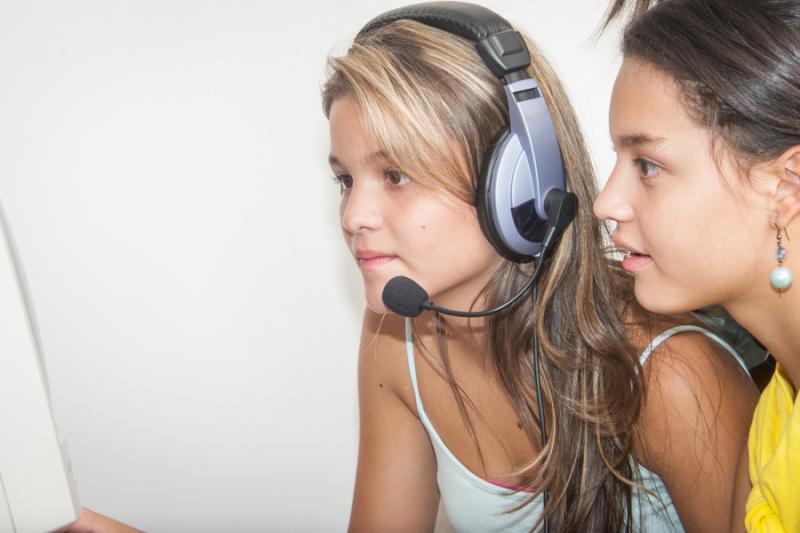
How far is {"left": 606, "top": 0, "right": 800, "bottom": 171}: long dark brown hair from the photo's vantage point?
0.76m

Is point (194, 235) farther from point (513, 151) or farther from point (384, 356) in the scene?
point (513, 151)

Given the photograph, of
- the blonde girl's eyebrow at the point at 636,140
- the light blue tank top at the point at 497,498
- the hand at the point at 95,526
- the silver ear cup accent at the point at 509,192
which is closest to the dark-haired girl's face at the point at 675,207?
the blonde girl's eyebrow at the point at 636,140

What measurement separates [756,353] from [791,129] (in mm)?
463

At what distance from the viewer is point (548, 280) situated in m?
1.08

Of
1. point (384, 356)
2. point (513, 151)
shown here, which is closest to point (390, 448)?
point (384, 356)

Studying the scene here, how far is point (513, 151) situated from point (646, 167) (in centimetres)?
16

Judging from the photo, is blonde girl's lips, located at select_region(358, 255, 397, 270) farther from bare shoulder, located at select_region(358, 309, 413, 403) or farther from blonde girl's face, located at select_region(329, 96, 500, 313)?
bare shoulder, located at select_region(358, 309, 413, 403)

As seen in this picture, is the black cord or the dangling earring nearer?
the dangling earring

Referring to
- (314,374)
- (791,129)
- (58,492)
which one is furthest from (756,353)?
(58,492)

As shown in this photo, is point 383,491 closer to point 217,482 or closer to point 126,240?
point 217,482

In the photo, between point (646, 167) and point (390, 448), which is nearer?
point (646, 167)

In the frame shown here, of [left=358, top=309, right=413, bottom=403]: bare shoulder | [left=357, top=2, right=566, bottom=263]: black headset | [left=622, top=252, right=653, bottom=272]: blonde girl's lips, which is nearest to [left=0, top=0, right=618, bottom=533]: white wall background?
[left=358, top=309, right=413, bottom=403]: bare shoulder

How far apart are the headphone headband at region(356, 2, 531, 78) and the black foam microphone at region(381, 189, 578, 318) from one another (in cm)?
16

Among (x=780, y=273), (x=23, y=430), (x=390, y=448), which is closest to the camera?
(x=23, y=430)
